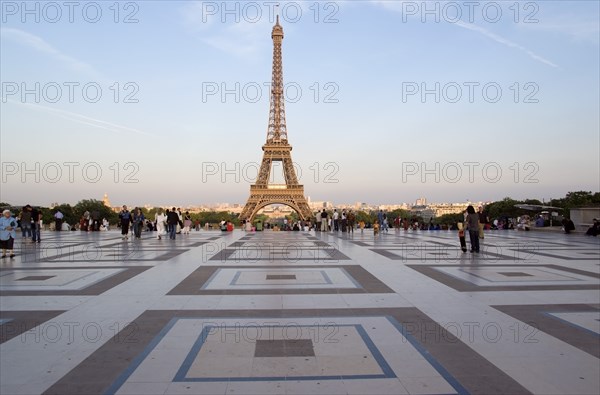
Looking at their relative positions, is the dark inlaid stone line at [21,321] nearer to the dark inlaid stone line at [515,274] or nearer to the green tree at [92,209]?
the dark inlaid stone line at [515,274]

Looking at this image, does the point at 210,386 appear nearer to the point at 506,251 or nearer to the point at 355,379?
the point at 355,379

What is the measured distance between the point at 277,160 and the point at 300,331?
58366 mm

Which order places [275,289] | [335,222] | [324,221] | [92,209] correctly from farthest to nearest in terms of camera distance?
[92,209] → [324,221] → [335,222] → [275,289]

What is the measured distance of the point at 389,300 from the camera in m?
6.41

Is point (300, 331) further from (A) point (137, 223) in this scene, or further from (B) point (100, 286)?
(A) point (137, 223)

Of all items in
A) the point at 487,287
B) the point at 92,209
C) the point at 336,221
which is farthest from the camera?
the point at 92,209

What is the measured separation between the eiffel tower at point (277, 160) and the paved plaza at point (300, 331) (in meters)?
47.1

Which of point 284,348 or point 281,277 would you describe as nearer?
point 284,348

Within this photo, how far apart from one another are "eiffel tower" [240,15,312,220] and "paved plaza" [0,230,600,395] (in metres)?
47.1

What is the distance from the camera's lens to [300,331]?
485 centimetres

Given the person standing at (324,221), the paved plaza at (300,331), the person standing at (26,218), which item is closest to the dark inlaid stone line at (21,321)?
the paved plaza at (300,331)

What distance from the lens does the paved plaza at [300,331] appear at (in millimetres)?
3564

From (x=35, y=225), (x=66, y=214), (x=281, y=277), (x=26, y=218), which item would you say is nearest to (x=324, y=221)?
(x=35, y=225)

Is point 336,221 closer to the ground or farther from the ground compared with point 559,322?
farther from the ground
